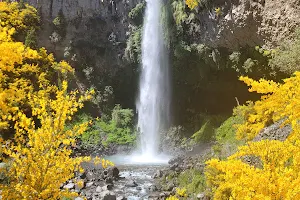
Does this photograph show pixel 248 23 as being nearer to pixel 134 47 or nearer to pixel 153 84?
pixel 153 84

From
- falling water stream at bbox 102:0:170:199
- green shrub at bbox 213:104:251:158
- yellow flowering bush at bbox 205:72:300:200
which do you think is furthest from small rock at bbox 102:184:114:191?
yellow flowering bush at bbox 205:72:300:200

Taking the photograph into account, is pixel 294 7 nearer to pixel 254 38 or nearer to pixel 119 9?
pixel 254 38

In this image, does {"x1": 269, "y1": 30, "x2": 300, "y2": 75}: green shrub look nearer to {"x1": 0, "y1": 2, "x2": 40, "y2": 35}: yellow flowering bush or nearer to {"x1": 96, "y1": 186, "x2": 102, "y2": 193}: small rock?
{"x1": 96, "y1": 186, "x2": 102, "y2": 193}: small rock

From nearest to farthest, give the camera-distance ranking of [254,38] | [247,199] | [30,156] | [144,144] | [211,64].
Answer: [247,199], [30,156], [254,38], [211,64], [144,144]

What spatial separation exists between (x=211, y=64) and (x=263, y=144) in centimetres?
1509

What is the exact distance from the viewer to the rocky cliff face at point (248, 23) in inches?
528

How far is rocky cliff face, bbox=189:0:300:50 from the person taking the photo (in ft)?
44.0

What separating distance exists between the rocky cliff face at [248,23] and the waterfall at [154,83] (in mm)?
4871

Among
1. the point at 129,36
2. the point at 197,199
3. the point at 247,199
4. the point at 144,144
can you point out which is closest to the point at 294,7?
the point at 197,199

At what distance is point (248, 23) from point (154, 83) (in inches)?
392

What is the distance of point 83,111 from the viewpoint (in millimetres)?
26422

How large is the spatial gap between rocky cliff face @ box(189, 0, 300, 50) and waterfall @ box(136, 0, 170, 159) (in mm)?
4871

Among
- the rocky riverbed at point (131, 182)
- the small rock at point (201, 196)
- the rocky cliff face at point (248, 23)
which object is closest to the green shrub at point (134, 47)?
the rocky cliff face at point (248, 23)

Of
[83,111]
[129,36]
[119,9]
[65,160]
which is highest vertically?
[119,9]
